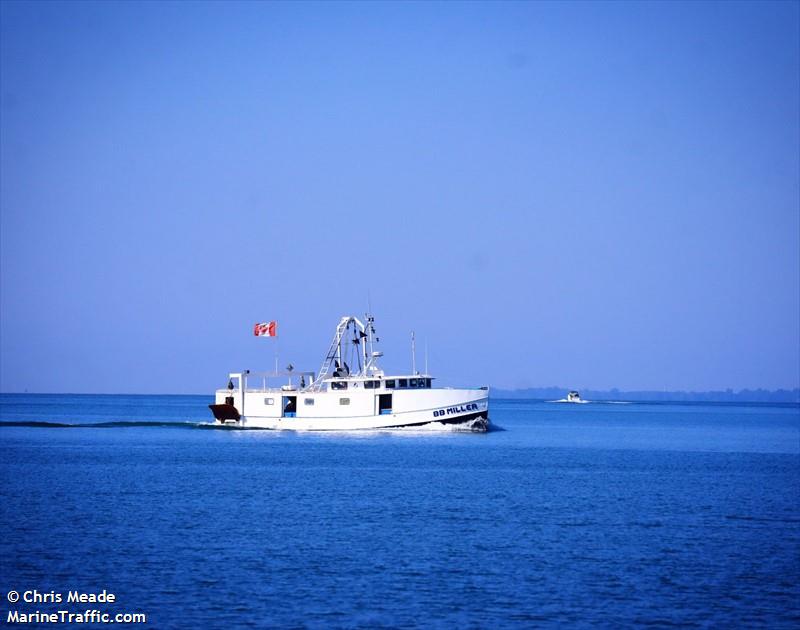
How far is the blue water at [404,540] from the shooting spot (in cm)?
2531

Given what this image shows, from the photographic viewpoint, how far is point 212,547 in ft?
107

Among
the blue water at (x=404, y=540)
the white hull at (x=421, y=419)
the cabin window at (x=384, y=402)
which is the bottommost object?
the blue water at (x=404, y=540)

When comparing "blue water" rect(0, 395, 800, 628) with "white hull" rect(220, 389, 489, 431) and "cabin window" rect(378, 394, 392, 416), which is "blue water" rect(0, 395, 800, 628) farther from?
"cabin window" rect(378, 394, 392, 416)

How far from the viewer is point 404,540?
34.1m

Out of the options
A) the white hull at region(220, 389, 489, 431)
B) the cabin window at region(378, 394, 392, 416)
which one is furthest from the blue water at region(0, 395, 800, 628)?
the cabin window at region(378, 394, 392, 416)

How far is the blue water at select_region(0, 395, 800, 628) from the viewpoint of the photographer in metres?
25.3

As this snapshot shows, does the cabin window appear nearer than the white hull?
No

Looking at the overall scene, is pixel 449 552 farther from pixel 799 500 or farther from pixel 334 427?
pixel 334 427

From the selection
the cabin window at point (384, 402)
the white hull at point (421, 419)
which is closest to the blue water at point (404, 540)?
the white hull at point (421, 419)

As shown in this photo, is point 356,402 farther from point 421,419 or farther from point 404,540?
point 404,540

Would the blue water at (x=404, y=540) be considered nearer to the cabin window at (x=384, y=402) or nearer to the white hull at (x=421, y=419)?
the white hull at (x=421, y=419)

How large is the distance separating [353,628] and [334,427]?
58682 millimetres

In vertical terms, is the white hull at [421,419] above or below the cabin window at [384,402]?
below

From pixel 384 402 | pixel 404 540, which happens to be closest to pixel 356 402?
pixel 384 402
